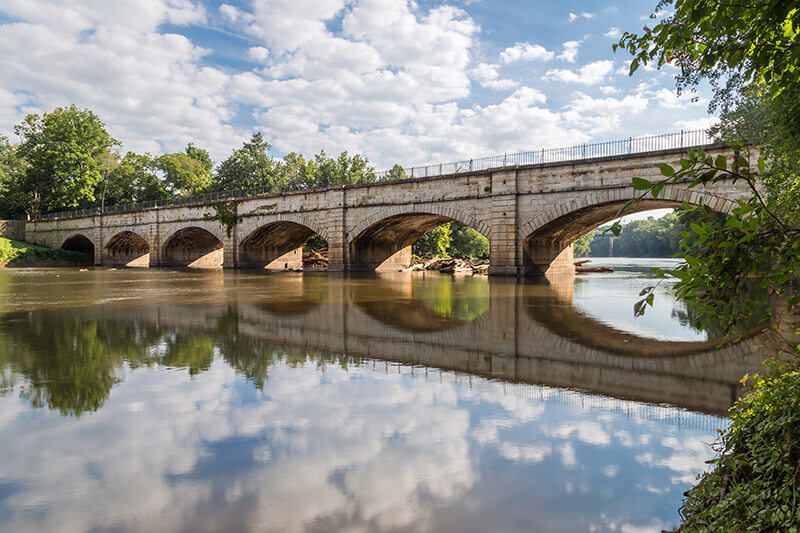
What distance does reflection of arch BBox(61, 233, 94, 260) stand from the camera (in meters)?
51.9

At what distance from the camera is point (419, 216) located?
2934 cm

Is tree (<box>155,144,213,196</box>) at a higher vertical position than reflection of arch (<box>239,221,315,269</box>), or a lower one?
higher

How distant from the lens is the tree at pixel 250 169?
59906mm

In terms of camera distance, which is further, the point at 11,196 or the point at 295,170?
the point at 295,170

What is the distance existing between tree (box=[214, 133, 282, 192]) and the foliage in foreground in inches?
2349

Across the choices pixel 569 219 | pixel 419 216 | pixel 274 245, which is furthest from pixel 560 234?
pixel 274 245

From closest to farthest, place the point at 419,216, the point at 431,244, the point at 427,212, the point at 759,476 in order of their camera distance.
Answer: the point at 759,476 → the point at 427,212 → the point at 419,216 → the point at 431,244

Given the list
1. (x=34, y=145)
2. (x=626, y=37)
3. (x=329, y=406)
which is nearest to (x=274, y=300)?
(x=329, y=406)

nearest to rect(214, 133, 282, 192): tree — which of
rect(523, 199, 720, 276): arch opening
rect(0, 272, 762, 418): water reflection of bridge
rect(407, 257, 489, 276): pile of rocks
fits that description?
rect(407, 257, 489, 276): pile of rocks

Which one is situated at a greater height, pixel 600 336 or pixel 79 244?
pixel 79 244

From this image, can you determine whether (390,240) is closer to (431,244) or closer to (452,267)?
(452,267)

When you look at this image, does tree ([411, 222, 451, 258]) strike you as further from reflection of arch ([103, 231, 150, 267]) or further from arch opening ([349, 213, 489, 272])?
reflection of arch ([103, 231, 150, 267])

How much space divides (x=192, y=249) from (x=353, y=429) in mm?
47193

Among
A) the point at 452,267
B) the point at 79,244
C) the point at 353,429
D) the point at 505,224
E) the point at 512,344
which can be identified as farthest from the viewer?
the point at 79,244
